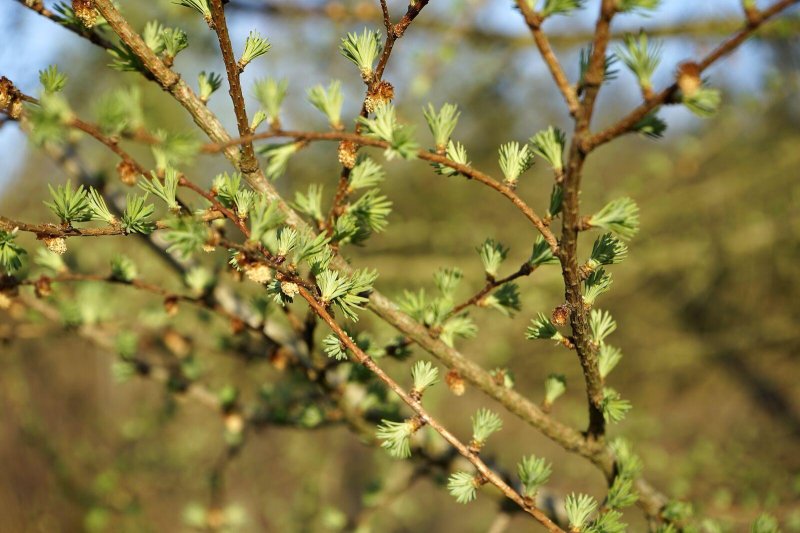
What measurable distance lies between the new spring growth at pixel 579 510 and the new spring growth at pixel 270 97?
0.67m

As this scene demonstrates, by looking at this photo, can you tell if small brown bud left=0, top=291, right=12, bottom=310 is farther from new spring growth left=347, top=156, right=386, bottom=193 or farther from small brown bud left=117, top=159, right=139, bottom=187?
new spring growth left=347, top=156, right=386, bottom=193

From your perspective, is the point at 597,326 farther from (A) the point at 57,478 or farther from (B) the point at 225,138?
(A) the point at 57,478

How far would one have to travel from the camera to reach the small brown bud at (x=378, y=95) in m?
0.79

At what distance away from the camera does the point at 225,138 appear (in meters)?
0.85

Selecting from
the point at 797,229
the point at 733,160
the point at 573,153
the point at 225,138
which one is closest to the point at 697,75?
the point at 573,153

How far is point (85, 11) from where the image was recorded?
826 millimetres

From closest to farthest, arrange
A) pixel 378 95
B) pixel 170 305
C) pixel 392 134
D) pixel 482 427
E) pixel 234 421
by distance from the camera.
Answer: pixel 392 134, pixel 378 95, pixel 482 427, pixel 170 305, pixel 234 421

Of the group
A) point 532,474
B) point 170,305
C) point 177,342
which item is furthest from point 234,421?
point 532,474

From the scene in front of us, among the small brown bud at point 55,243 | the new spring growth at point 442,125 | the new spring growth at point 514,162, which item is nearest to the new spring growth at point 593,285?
the new spring growth at point 514,162

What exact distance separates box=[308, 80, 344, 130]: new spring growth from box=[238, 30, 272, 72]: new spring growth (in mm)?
98

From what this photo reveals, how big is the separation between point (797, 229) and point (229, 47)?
3607 millimetres

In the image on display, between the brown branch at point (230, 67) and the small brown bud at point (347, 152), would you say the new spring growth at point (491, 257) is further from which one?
the brown branch at point (230, 67)

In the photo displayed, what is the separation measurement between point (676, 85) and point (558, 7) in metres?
0.14

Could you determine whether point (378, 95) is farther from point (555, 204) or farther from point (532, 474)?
point (532, 474)
